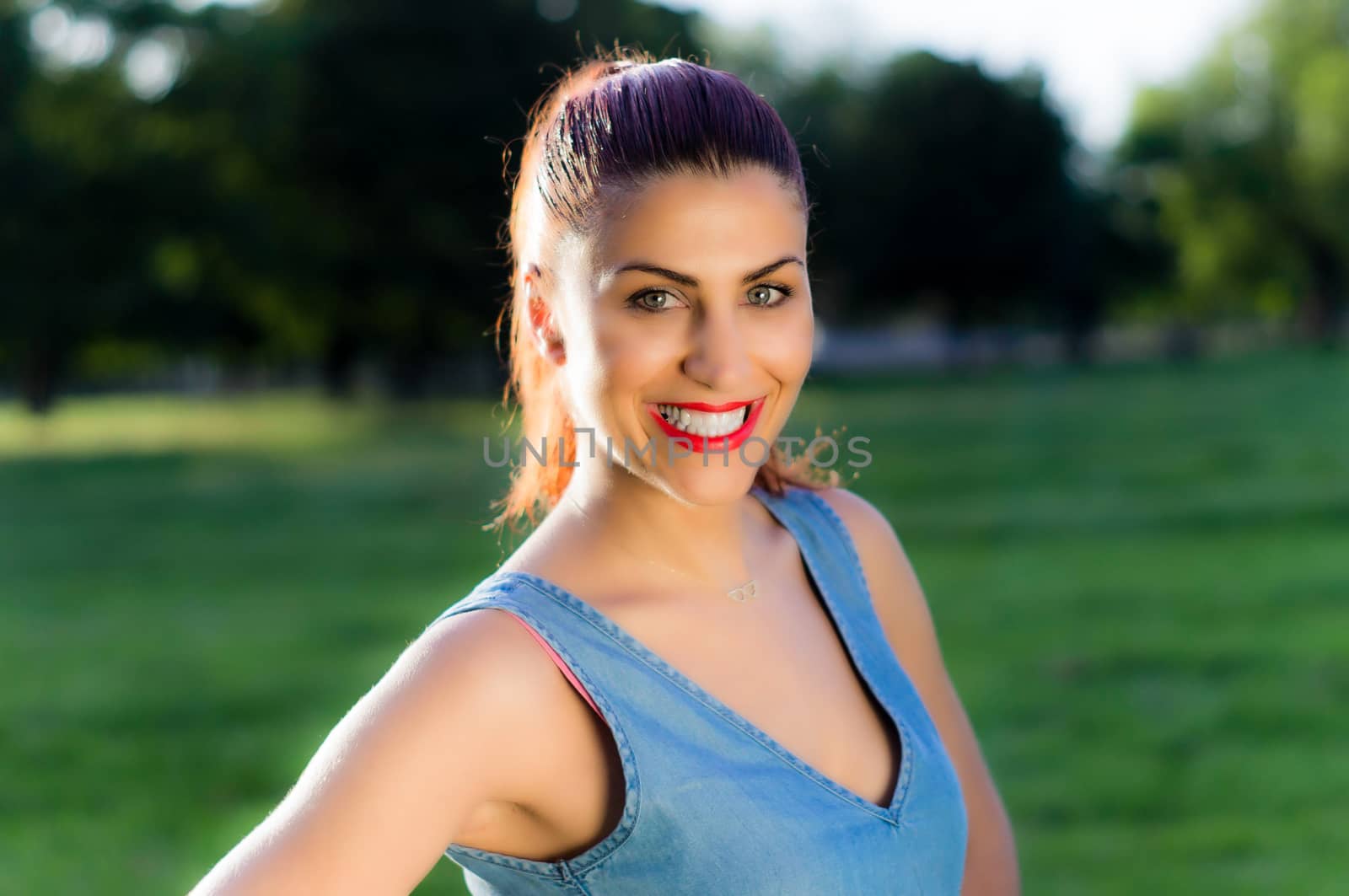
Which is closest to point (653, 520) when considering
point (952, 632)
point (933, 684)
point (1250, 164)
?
point (933, 684)

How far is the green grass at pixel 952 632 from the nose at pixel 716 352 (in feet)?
12.6

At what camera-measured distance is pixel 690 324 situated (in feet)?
5.70

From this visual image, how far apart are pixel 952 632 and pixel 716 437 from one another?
692 cm

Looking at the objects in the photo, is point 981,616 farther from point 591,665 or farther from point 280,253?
point 280,253

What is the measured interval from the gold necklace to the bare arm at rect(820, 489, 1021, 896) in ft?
0.89

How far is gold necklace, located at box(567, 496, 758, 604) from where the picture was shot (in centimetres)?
186

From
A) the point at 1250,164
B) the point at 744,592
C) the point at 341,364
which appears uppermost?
the point at 1250,164

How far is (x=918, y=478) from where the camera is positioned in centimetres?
1576

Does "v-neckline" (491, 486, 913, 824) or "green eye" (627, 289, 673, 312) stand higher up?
"green eye" (627, 289, 673, 312)

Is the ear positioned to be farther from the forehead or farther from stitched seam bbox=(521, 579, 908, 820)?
stitched seam bbox=(521, 579, 908, 820)

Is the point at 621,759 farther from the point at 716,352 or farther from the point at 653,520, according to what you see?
the point at 716,352

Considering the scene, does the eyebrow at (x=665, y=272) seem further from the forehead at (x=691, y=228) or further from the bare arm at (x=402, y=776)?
the bare arm at (x=402, y=776)

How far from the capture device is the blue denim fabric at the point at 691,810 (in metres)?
1.59

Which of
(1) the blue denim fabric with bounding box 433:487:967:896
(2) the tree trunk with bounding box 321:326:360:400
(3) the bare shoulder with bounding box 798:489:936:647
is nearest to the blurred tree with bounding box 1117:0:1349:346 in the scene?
(2) the tree trunk with bounding box 321:326:360:400
